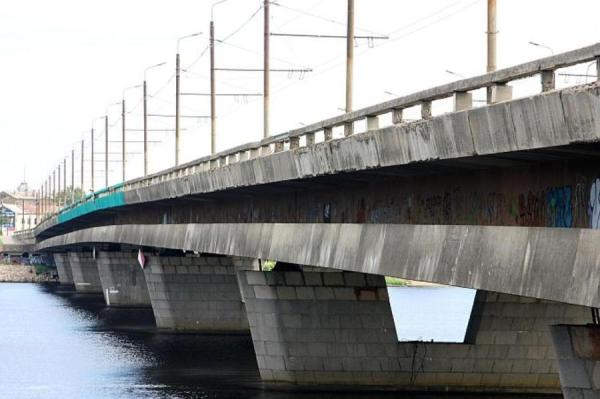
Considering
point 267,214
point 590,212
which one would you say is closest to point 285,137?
point 267,214

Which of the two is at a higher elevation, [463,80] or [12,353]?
[463,80]

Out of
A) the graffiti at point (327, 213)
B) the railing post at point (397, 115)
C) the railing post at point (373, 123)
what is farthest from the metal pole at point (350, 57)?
the railing post at point (397, 115)

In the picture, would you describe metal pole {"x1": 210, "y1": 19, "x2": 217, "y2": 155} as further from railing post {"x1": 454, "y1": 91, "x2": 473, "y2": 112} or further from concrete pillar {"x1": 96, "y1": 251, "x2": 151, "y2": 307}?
railing post {"x1": 454, "y1": 91, "x2": 473, "y2": 112}

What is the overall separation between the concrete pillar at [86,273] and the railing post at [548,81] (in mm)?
123914

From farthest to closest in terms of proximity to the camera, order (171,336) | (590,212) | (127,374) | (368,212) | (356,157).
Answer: (171,336)
(127,374)
(368,212)
(356,157)
(590,212)

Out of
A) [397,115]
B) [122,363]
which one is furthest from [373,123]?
[122,363]

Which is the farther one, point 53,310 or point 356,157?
point 53,310

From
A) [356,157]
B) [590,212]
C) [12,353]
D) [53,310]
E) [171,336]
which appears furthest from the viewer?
[53,310]

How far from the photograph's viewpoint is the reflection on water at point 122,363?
48.0 meters

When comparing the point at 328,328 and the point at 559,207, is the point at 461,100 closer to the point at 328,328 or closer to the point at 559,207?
the point at 559,207

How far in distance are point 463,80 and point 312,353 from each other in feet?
69.2

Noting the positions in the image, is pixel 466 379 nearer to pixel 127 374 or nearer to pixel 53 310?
pixel 127 374

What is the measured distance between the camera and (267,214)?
140 ft

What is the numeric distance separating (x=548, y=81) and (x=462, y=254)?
158 inches
